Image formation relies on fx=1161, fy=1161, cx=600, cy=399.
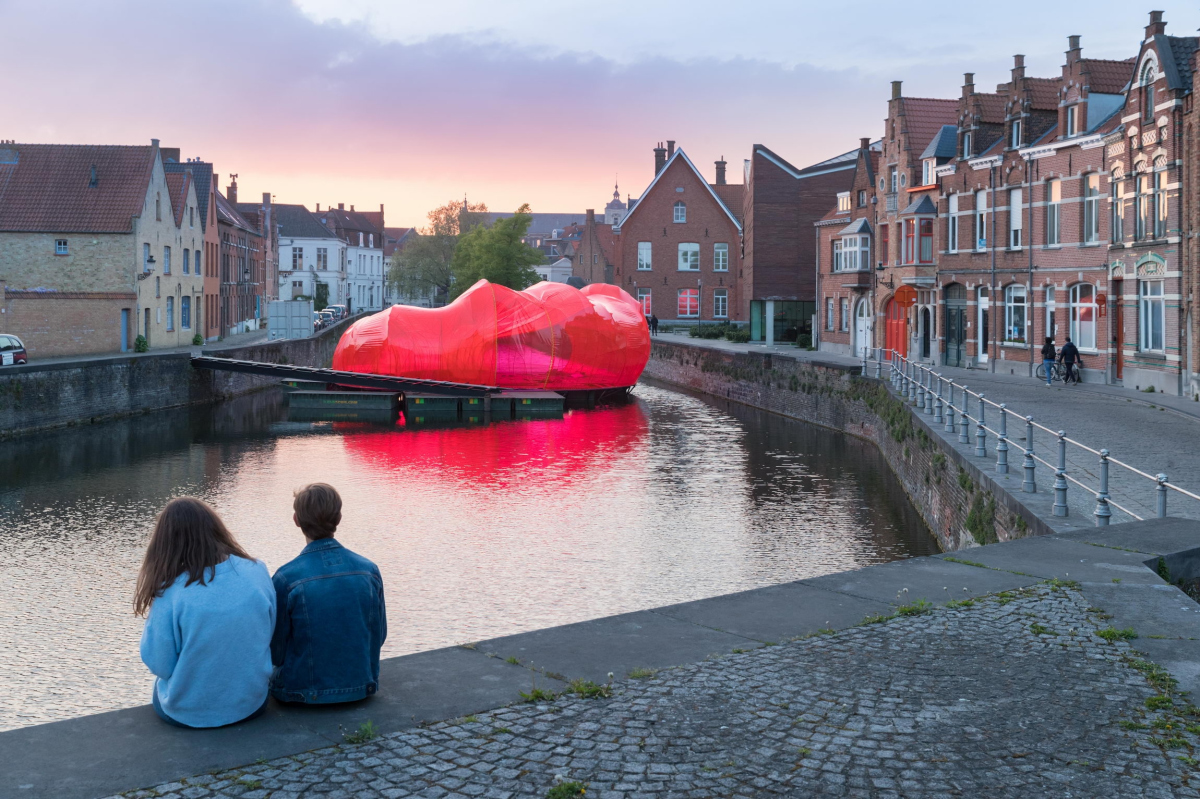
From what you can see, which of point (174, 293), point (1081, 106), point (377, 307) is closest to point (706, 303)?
point (174, 293)

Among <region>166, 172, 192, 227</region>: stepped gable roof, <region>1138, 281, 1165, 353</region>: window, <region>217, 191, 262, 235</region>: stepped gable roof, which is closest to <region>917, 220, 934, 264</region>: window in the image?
<region>1138, 281, 1165, 353</region>: window

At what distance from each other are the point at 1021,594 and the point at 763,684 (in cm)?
263

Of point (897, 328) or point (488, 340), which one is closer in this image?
point (488, 340)

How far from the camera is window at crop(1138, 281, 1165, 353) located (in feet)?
86.1

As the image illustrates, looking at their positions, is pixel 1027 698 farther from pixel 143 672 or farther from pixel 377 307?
pixel 377 307

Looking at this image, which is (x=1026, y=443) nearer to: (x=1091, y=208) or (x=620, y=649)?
(x=620, y=649)

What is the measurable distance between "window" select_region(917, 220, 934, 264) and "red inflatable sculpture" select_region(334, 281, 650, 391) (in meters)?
10.9

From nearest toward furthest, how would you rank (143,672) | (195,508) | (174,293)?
(195,508)
(143,672)
(174,293)

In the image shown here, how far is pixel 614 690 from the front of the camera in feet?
18.0

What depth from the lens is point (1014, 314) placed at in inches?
1329

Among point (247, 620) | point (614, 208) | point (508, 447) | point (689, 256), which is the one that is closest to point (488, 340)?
point (508, 447)

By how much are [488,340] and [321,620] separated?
3338 centimetres

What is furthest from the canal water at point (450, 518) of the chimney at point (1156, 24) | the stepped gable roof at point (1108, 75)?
the stepped gable roof at point (1108, 75)

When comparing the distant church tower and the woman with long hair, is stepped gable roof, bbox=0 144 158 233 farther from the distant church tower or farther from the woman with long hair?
the distant church tower
